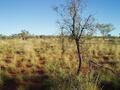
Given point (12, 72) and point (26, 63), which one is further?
point (26, 63)

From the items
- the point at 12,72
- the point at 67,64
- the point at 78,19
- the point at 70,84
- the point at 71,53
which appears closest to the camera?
the point at 70,84

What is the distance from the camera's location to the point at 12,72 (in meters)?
14.1

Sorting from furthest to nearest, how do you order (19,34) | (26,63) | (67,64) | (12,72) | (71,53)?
(19,34)
(71,53)
(26,63)
(67,64)
(12,72)

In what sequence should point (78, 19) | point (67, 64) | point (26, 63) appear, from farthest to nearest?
point (26, 63), point (67, 64), point (78, 19)

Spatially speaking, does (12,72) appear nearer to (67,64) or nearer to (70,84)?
(67,64)

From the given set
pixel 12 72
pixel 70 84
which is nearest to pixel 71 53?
pixel 12 72

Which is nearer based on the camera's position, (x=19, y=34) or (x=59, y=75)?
(x=59, y=75)

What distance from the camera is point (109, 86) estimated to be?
1141 cm

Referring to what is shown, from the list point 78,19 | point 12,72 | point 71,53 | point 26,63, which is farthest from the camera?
point 71,53

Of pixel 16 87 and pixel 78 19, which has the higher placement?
pixel 78 19

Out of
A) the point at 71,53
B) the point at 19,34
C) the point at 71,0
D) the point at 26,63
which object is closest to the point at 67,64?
the point at 26,63

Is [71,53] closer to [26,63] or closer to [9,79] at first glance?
[26,63]

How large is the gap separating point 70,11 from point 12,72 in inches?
160

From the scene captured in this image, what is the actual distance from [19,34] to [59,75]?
186 ft
